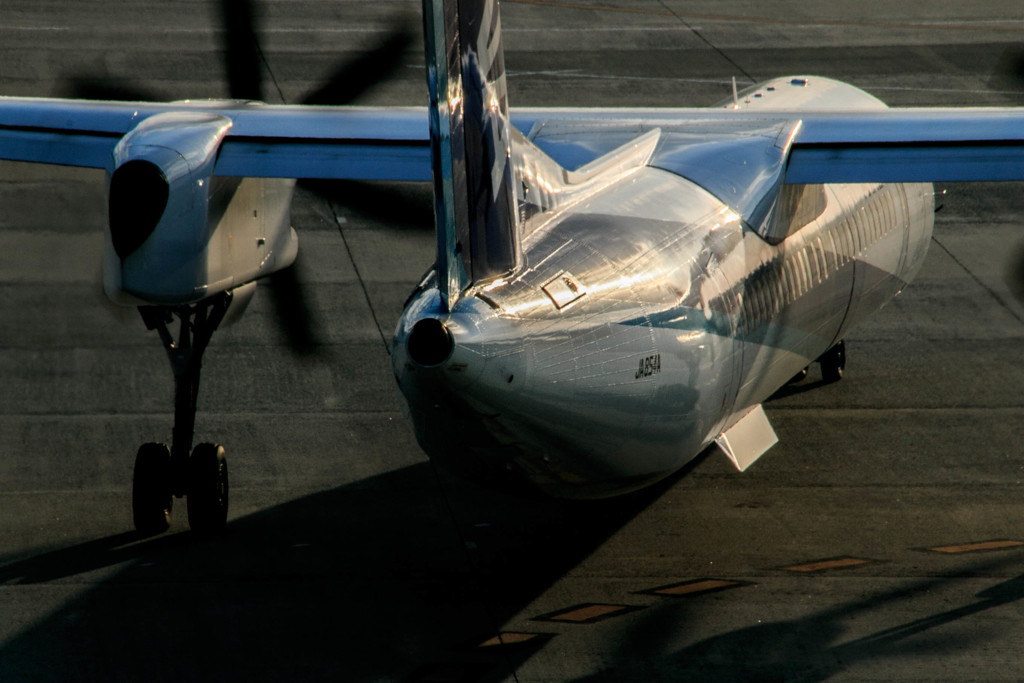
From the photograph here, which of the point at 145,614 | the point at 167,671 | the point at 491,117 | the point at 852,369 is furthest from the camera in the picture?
the point at 852,369

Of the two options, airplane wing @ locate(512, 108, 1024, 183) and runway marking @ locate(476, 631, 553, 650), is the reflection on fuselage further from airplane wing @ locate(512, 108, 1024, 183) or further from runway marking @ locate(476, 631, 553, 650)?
runway marking @ locate(476, 631, 553, 650)

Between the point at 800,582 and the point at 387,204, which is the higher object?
the point at 387,204

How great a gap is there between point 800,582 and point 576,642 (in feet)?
9.31

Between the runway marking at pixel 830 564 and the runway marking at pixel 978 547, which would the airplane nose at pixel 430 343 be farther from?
the runway marking at pixel 978 547

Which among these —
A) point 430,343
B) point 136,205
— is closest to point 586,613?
point 430,343

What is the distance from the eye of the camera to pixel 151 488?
15.2 metres

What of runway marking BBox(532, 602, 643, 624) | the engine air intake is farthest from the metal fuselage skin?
the engine air intake

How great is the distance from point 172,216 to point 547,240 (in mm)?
3830

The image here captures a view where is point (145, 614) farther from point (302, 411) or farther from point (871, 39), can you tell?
point (871, 39)

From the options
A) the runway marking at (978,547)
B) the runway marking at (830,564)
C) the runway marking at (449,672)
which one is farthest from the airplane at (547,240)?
the runway marking at (978,547)

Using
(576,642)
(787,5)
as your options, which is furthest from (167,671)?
(787,5)

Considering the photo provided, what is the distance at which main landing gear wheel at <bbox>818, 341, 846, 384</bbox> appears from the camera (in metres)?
19.9

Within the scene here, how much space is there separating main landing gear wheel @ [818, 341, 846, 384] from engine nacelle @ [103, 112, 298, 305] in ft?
31.1

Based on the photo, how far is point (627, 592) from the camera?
46.9 feet
